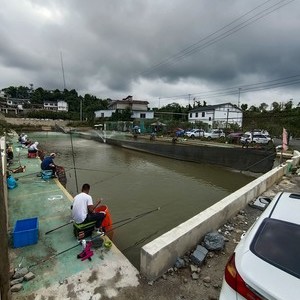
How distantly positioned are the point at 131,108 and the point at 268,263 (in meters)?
61.4

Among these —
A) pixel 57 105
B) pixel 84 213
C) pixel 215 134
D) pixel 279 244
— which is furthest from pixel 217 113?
pixel 57 105

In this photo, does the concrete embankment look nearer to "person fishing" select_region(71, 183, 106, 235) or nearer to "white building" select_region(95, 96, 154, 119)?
"person fishing" select_region(71, 183, 106, 235)

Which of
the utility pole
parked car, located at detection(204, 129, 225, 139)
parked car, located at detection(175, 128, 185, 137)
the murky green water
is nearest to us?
the utility pole

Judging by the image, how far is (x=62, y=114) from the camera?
73.9 meters

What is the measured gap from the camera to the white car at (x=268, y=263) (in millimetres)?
1704

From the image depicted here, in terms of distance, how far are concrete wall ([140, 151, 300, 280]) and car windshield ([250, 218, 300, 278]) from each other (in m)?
1.67

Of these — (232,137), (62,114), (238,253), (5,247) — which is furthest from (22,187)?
(62,114)

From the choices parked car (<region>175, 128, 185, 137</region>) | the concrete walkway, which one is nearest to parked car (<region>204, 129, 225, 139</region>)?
parked car (<region>175, 128, 185, 137</region>)

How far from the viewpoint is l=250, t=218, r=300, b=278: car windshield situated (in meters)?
1.89

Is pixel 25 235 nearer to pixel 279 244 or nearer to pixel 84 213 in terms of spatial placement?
pixel 84 213

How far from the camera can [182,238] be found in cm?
382

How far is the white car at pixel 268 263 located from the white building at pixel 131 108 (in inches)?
2188

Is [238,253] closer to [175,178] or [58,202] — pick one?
[58,202]

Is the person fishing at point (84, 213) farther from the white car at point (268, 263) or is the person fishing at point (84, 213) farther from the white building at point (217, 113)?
the white building at point (217, 113)
